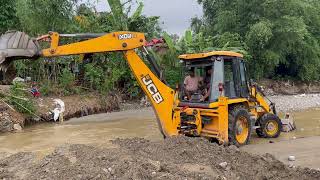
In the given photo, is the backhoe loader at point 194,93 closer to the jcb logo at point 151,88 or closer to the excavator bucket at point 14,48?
the jcb logo at point 151,88

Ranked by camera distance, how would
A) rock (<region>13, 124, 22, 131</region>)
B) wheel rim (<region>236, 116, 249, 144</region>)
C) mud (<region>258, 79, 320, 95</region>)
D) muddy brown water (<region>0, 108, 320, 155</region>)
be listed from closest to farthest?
wheel rim (<region>236, 116, 249, 144</region>)
muddy brown water (<region>0, 108, 320, 155</region>)
rock (<region>13, 124, 22, 131</region>)
mud (<region>258, 79, 320, 95</region>)

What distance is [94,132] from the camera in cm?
1303

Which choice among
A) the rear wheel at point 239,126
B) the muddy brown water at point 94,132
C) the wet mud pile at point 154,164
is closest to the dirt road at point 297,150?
the rear wheel at point 239,126

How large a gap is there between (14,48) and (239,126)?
5.04 meters

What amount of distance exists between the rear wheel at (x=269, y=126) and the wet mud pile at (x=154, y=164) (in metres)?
3.22

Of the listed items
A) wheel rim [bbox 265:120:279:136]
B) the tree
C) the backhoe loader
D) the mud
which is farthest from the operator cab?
the mud

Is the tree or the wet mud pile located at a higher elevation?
the tree

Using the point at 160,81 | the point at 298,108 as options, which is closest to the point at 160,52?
the point at 298,108

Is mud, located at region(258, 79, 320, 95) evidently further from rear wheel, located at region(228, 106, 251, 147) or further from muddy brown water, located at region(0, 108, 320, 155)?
rear wheel, located at region(228, 106, 251, 147)

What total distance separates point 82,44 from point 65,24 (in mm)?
9301

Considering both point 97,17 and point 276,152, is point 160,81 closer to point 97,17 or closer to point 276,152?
point 276,152

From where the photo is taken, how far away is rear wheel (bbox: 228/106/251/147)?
32.1 feet

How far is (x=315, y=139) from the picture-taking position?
36.1 feet

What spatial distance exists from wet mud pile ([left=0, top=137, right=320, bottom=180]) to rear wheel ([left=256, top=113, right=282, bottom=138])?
3.22 m
